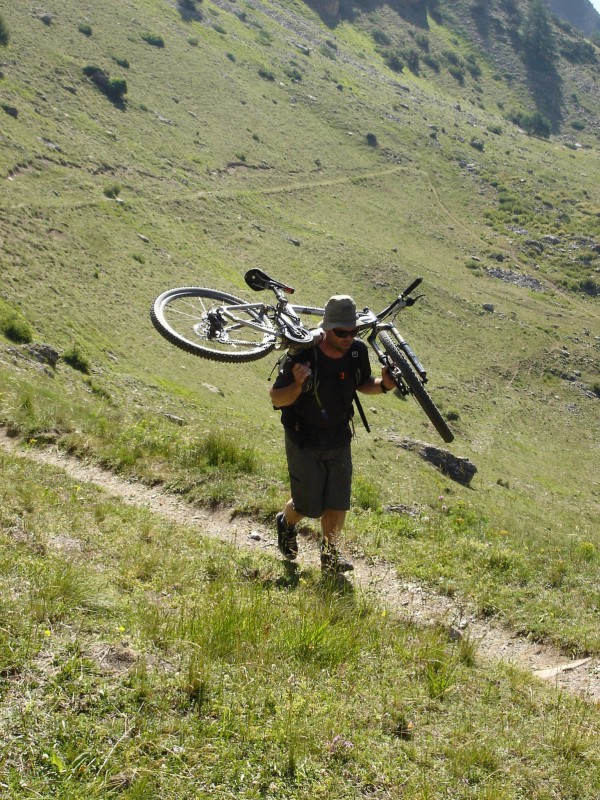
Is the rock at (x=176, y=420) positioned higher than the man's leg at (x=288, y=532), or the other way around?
the man's leg at (x=288, y=532)

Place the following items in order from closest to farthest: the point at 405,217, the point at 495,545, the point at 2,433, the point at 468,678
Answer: the point at 468,678, the point at 495,545, the point at 2,433, the point at 405,217

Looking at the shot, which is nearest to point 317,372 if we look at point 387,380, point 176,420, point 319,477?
point 387,380

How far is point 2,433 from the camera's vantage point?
31.5ft

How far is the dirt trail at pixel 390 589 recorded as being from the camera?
561cm

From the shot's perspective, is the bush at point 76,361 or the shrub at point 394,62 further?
the shrub at point 394,62

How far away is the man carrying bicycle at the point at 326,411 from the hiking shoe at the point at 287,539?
31 centimetres

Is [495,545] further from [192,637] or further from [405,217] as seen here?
[405,217]

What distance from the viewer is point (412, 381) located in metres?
7.33

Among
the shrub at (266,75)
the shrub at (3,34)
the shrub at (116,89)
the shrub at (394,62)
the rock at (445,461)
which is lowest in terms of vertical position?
the shrub at (116,89)

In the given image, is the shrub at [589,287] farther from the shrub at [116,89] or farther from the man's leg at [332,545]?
the man's leg at [332,545]

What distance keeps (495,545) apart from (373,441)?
15.8 metres

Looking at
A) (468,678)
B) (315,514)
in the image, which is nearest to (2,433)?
(315,514)

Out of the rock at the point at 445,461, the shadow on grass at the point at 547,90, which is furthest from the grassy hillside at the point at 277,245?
the shadow on grass at the point at 547,90

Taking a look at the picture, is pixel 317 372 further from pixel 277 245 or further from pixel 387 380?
pixel 277 245
